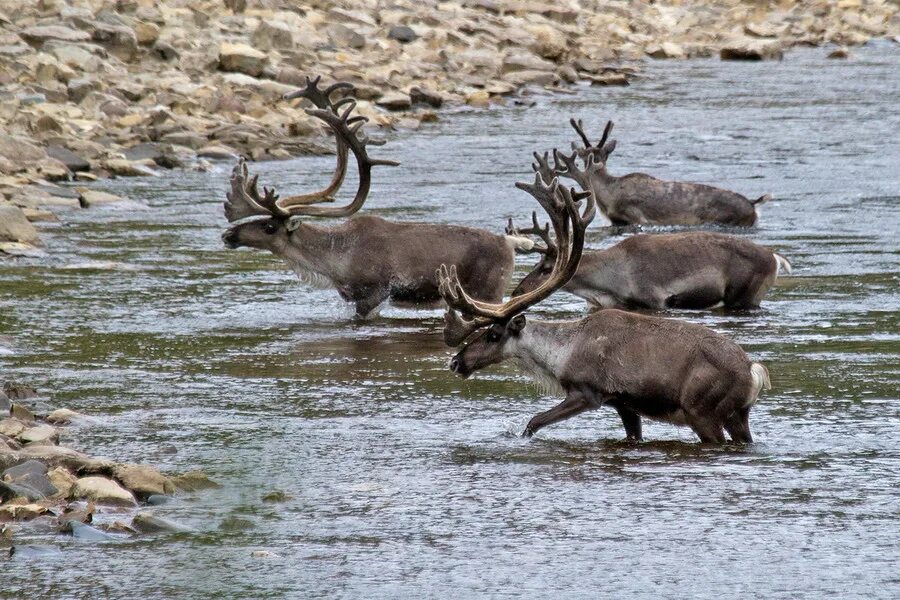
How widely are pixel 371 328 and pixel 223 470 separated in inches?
170

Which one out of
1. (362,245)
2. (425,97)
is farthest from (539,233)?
(425,97)

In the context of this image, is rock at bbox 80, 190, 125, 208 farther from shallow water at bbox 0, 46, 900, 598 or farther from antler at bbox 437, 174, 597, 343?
antler at bbox 437, 174, 597, 343

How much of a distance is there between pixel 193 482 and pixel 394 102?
19.7 meters

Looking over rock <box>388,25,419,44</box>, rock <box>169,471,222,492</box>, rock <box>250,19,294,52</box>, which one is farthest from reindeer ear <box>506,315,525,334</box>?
rock <box>388,25,419,44</box>

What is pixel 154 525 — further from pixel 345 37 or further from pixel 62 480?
pixel 345 37

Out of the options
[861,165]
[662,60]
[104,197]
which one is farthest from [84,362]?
[662,60]

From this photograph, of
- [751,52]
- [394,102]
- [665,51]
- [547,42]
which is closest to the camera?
[394,102]

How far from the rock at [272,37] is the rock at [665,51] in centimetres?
1267

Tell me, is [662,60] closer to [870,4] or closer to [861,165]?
[870,4]

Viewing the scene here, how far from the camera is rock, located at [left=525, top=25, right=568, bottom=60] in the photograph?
35125mm

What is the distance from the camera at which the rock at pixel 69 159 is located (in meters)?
19.3

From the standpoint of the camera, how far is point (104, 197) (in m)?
17.7

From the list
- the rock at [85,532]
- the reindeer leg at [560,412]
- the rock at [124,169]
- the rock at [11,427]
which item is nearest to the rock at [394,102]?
the rock at [124,169]

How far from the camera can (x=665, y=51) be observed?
129 feet
